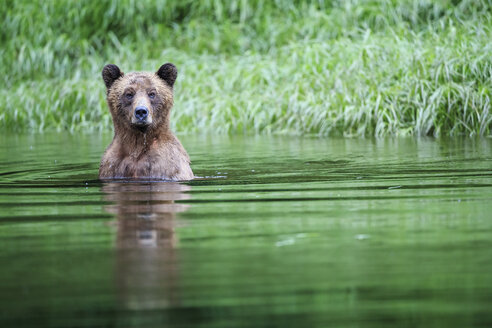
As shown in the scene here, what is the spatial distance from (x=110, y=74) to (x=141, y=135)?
0.86 m

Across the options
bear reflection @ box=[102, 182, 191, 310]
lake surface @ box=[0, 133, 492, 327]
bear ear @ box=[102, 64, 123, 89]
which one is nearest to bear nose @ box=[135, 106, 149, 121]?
lake surface @ box=[0, 133, 492, 327]

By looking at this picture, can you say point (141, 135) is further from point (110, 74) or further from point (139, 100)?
point (110, 74)

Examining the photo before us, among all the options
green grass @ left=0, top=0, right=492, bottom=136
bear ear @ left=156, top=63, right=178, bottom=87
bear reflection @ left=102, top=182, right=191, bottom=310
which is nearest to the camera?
bear reflection @ left=102, top=182, right=191, bottom=310

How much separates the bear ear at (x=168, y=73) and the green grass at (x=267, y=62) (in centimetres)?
558

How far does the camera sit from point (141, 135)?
7.75m

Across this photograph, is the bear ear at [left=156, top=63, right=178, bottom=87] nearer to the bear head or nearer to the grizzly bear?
the bear head

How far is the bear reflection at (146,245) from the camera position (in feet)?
9.62

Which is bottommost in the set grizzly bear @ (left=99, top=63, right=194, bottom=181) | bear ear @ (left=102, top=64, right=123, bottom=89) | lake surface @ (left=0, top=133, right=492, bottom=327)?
lake surface @ (left=0, top=133, right=492, bottom=327)

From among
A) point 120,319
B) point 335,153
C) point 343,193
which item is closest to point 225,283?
point 120,319

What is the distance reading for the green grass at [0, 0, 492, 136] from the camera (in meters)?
13.4

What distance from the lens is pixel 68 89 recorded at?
686 inches

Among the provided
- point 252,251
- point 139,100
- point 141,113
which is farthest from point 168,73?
point 252,251

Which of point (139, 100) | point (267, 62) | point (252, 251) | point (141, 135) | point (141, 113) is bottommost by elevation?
point (252, 251)

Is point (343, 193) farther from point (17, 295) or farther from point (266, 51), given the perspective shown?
point (266, 51)
